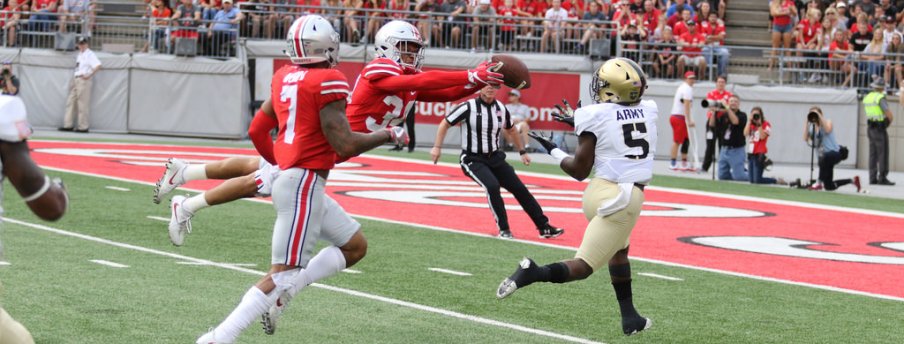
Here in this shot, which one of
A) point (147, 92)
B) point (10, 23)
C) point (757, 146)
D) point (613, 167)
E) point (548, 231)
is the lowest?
point (548, 231)

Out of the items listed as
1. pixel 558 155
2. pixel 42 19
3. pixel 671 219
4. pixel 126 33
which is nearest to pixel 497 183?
pixel 671 219

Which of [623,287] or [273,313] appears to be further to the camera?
[623,287]

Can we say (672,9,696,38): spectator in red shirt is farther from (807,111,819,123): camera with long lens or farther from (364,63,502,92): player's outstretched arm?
(364,63,502,92): player's outstretched arm

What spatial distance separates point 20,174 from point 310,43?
2.30 metres

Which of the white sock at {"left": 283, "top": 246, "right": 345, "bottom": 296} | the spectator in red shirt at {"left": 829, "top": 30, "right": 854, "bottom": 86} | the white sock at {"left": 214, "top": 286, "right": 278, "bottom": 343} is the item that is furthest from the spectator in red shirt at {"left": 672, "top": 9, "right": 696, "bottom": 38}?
the white sock at {"left": 214, "top": 286, "right": 278, "bottom": 343}

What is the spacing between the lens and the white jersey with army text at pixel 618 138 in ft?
25.7

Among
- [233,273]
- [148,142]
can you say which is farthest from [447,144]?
[233,273]

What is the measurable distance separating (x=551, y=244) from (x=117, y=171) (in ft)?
24.3

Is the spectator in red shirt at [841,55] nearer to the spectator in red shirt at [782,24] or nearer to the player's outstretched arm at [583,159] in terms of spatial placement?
the spectator in red shirt at [782,24]

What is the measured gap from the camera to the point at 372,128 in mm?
8352

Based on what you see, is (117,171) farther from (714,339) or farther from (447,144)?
(714,339)

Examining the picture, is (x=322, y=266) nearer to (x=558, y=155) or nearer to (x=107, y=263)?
(x=558, y=155)

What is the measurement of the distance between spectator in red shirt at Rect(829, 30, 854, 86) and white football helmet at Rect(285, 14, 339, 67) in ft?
65.9

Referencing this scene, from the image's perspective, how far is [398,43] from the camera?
8266 millimetres
